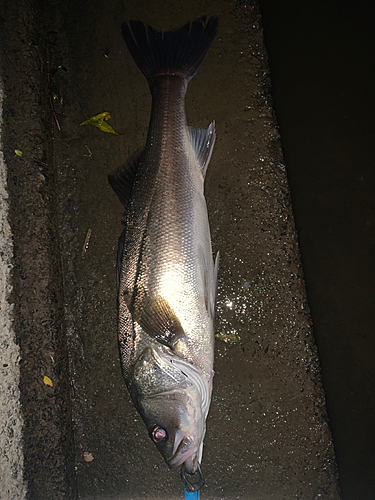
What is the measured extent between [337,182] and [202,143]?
840mm

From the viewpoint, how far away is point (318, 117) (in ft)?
6.38

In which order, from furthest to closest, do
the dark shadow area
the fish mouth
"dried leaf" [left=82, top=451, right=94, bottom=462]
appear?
1. "dried leaf" [left=82, top=451, right=94, bottom=462]
2. the fish mouth
3. the dark shadow area

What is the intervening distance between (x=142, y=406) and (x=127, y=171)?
138cm

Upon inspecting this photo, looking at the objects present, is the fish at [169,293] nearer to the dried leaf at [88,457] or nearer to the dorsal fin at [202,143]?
the dorsal fin at [202,143]

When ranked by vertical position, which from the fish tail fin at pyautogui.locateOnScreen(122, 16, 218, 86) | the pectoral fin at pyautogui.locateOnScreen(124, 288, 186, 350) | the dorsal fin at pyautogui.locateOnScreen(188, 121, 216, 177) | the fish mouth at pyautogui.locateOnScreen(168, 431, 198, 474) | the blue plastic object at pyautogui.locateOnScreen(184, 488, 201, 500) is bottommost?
the blue plastic object at pyautogui.locateOnScreen(184, 488, 201, 500)

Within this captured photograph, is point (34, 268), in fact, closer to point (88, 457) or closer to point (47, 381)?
point (47, 381)

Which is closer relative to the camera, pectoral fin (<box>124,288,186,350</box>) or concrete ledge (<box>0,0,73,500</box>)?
pectoral fin (<box>124,288,186,350</box>)

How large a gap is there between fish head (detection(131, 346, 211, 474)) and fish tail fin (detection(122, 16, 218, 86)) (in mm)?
1734

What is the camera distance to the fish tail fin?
216 cm

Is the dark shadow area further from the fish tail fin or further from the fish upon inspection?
the fish

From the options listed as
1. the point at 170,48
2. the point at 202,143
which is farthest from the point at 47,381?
the point at 170,48

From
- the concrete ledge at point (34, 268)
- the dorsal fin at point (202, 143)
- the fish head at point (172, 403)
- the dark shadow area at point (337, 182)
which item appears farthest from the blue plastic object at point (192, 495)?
the dorsal fin at point (202, 143)

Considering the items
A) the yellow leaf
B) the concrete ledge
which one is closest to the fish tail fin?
the yellow leaf

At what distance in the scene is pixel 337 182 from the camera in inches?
73.7
